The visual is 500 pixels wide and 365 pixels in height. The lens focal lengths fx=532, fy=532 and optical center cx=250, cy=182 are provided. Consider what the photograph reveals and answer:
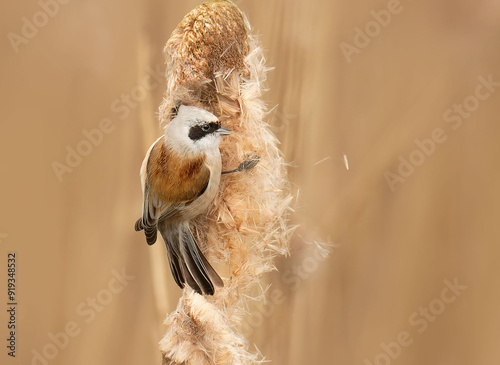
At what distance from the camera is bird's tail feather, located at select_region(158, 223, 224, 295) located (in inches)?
44.1

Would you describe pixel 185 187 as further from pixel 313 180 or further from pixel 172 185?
pixel 313 180

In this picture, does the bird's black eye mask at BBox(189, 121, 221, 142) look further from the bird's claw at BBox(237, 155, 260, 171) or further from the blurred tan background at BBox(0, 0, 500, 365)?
the blurred tan background at BBox(0, 0, 500, 365)

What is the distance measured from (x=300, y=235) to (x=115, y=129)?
69 centimetres

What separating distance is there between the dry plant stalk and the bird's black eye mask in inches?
3.5

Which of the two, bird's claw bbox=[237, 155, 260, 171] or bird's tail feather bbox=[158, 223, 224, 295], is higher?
bird's claw bbox=[237, 155, 260, 171]

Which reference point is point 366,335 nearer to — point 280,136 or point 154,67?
point 280,136

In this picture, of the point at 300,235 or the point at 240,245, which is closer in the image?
the point at 240,245

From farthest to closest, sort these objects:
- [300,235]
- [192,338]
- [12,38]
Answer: [12,38] < [300,235] < [192,338]

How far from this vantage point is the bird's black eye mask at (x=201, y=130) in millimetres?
1066

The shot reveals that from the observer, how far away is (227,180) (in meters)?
1.21

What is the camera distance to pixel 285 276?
159 centimetres

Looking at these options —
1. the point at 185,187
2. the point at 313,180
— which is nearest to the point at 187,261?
the point at 185,187

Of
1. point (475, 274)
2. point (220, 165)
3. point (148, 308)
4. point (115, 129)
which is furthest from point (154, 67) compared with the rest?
point (475, 274)

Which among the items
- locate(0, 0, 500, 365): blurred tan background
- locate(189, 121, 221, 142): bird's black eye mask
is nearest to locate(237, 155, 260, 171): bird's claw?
locate(189, 121, 221, 142): bird's black eye mask
